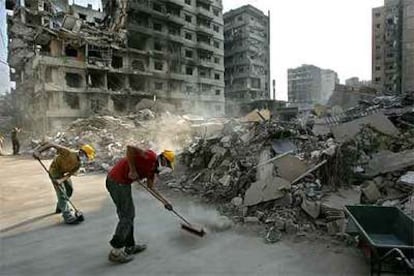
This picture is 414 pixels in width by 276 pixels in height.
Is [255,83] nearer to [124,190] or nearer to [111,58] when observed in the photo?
[111,58]

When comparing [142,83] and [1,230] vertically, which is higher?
[142,83]

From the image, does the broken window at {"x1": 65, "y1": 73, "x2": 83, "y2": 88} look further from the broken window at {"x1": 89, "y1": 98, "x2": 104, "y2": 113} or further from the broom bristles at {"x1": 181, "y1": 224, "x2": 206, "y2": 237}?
the broom bristles at {"x1": 181, "y1": 224, "x2": 206, "y2": 237}

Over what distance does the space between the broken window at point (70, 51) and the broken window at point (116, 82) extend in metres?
3.94

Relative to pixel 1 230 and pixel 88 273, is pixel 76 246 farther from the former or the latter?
pixel 1 230

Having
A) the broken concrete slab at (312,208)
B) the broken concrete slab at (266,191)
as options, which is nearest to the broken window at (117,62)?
the broken concrete slab at (266,191)

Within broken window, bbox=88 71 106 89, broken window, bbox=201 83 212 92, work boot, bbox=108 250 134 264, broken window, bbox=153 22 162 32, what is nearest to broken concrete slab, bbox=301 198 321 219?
work boot, bbox=108 250 134 264

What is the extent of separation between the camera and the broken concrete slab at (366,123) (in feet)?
28.2

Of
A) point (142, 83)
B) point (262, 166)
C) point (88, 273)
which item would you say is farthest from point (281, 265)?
point (142, 83)

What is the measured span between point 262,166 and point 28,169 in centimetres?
936

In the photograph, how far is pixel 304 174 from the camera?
6.69 meters

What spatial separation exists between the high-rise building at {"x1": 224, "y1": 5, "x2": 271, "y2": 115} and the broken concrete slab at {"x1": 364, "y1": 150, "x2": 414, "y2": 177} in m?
43.0

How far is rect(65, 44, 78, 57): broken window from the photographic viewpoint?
104ft

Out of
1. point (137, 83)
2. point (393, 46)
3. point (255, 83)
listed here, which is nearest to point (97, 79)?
point (137, 83)

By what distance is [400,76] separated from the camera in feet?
149
